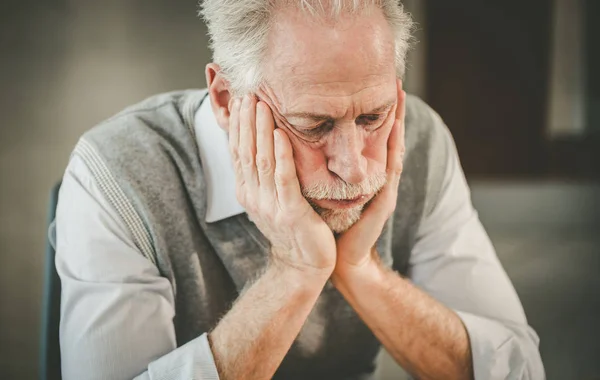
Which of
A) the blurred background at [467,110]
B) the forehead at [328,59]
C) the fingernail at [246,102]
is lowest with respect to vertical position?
the blurred background at [467,110]

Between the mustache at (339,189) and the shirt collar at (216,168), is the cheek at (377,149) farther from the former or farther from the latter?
the shirt collar at (216,168)

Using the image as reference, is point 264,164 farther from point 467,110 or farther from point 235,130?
point 467,110

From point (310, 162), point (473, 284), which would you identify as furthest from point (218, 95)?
point (473, 284)

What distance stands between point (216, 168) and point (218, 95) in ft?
0.41

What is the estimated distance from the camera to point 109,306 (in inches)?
31.0

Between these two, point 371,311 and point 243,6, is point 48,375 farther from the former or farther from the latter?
point 243,6

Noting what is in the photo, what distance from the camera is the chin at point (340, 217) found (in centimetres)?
84

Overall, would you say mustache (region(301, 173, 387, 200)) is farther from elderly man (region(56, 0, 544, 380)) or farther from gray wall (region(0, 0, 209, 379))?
gray wall (region(0, 0, 209, 379))

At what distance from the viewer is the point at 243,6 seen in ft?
2.57

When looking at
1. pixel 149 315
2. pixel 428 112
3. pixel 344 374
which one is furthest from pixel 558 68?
pixel 149 315

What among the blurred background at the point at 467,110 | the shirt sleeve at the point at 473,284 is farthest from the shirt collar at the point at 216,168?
the shirt sleeve at the point at 473,284

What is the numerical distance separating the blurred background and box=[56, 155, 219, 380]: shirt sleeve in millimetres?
297

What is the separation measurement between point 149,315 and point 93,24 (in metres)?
0.56

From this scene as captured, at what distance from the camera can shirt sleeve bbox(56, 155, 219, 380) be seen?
782 mm
